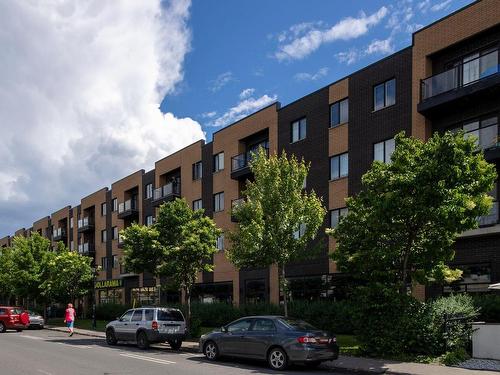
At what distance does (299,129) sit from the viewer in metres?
30.7

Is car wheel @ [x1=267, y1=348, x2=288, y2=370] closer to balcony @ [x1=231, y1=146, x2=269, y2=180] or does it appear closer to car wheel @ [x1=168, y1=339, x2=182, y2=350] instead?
car wheel @ [x1=168, y1=339, x2=182, y2=350]

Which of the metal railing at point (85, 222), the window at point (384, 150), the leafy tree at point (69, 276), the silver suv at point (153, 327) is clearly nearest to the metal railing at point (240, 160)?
the window at point (384, 150)

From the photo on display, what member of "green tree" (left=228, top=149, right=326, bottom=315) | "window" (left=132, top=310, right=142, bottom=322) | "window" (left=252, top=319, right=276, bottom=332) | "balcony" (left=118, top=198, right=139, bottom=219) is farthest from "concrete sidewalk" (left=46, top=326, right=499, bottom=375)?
"balcony" (left=118, top=198, right=139, bottom=219)

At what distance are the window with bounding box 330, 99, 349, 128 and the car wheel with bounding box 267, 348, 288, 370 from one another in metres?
15.6

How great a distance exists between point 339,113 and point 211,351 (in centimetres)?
1567

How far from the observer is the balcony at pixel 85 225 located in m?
59.4

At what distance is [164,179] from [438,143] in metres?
33.8

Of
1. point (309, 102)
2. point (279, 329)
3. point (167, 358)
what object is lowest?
point (167, 358)

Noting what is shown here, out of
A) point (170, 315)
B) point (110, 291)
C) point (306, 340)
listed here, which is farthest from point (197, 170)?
point (306, 340)

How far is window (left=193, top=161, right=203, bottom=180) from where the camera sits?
133 ft

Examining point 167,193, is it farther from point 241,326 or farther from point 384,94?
point 241,326

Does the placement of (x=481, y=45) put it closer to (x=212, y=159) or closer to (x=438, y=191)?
(x=438, y=191)

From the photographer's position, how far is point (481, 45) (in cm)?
2153

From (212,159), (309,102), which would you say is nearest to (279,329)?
(309,102)
